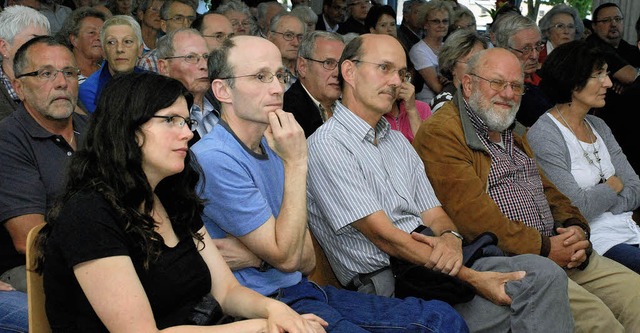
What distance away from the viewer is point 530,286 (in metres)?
2.91

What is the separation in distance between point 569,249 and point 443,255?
0.77 metres

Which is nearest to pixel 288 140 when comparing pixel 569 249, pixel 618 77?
pixel 569 249

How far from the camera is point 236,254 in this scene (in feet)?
8.57

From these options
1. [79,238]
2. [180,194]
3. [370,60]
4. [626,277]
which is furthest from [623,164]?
[79,238]

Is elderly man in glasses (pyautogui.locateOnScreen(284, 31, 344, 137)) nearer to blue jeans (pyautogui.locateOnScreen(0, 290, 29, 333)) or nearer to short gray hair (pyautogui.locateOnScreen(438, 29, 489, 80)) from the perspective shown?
short gray hair (pyautogui.locateOnScreen(438, 29, 489, 80))

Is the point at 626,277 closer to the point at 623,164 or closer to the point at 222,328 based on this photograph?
the point at 623,164

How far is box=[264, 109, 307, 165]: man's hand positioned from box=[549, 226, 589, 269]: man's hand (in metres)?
1.39

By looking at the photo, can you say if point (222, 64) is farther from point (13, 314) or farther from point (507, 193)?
point (507, 193)

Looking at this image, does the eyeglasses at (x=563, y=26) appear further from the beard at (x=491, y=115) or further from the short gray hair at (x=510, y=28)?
the beard at (x=491, y=115)

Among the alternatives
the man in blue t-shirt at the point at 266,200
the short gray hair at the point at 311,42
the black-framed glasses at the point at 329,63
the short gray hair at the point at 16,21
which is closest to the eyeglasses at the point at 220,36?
the short gray hair at the point at 311,42

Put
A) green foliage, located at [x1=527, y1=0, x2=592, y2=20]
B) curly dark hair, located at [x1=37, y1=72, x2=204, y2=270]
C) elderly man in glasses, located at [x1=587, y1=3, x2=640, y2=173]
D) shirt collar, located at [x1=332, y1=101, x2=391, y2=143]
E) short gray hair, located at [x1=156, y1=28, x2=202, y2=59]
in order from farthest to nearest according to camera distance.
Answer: green foliage, located at [x1=527, y1=0, x2=592, y2=20] → elderly man in glasses, located at [x1=587, y1=3, x2=640, y2=173] → short gray hair, located at [x1=156, y1=28, x2=202, y2=59] → shirt collar, located at [x1=332, y1=101, x2=391, y2=143] → curly dark hair, located at [x1=37, y1=72, x2=204, y2=270]

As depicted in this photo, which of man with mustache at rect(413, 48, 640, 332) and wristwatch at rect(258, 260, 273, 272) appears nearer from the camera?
wristwatch at rect(258, 260, 273, 272)

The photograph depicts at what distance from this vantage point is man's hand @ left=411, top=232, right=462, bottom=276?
2955mm

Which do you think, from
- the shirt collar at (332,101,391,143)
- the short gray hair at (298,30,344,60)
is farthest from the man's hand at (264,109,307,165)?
the short gray hair at (298,30,344,60)
